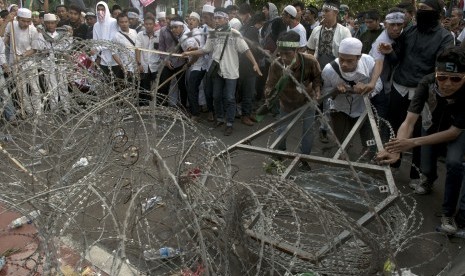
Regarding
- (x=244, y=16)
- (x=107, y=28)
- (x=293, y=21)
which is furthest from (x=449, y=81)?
(x=107, y=28)

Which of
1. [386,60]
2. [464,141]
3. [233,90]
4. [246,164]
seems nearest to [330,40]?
[386,60]

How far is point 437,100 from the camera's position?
396cm

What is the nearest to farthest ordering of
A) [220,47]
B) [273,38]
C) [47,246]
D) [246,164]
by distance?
[47,246], [246,164], [220,47], [273,38]

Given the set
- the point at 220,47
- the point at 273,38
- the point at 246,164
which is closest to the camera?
the point at 246,164

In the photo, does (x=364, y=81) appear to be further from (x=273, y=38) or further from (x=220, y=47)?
(x=273, y=38)

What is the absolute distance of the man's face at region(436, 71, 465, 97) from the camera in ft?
11.6

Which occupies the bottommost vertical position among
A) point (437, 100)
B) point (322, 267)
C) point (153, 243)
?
point (153, 243)

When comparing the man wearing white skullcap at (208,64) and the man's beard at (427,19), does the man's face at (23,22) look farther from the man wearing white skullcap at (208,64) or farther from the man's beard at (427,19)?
the man's beard at (427,19)

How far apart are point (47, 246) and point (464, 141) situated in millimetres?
3324

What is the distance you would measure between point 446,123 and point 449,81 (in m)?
0.58

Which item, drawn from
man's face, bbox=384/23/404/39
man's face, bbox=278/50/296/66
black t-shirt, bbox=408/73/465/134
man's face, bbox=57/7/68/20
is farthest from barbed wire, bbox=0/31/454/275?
man's face, bbox=57/7/68/20

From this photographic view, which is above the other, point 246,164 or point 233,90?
point 233,90

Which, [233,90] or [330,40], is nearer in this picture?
[330,40]

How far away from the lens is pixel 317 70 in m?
4.92
